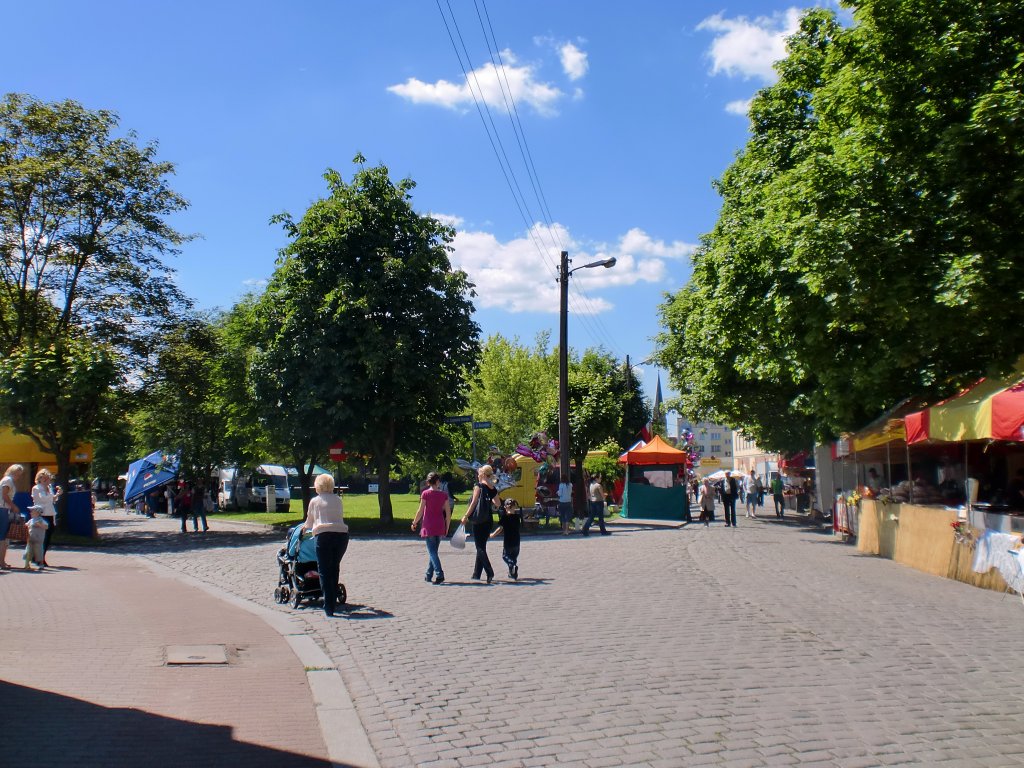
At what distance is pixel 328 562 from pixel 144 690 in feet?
11.8

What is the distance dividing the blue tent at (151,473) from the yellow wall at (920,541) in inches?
1271

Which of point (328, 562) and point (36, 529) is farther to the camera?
point (36, 529)

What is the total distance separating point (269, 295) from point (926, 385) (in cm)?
1853

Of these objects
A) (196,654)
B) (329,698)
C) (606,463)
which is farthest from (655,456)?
(329,698)

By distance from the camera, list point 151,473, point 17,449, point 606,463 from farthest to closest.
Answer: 1. point 151,473
2. point 606,463
3. point 17,449

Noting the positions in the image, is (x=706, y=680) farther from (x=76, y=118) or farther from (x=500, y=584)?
(x=76, y=118)

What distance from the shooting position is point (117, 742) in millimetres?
5434

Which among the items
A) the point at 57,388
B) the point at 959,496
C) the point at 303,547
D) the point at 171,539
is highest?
the point at 57,388

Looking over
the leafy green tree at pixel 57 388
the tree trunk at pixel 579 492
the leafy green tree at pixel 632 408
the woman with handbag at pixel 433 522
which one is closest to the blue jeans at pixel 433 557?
the woman with handbag at pixel 433 522

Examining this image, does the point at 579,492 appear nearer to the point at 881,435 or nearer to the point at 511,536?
the point at 881,435

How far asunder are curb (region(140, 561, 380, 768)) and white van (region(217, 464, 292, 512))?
4007cm

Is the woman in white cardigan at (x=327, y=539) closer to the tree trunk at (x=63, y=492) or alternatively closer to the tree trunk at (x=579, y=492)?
the tree trunk at (x=63, y=492)

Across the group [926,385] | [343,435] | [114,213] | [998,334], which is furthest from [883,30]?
[114,213]

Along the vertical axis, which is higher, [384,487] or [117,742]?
[384,487]
